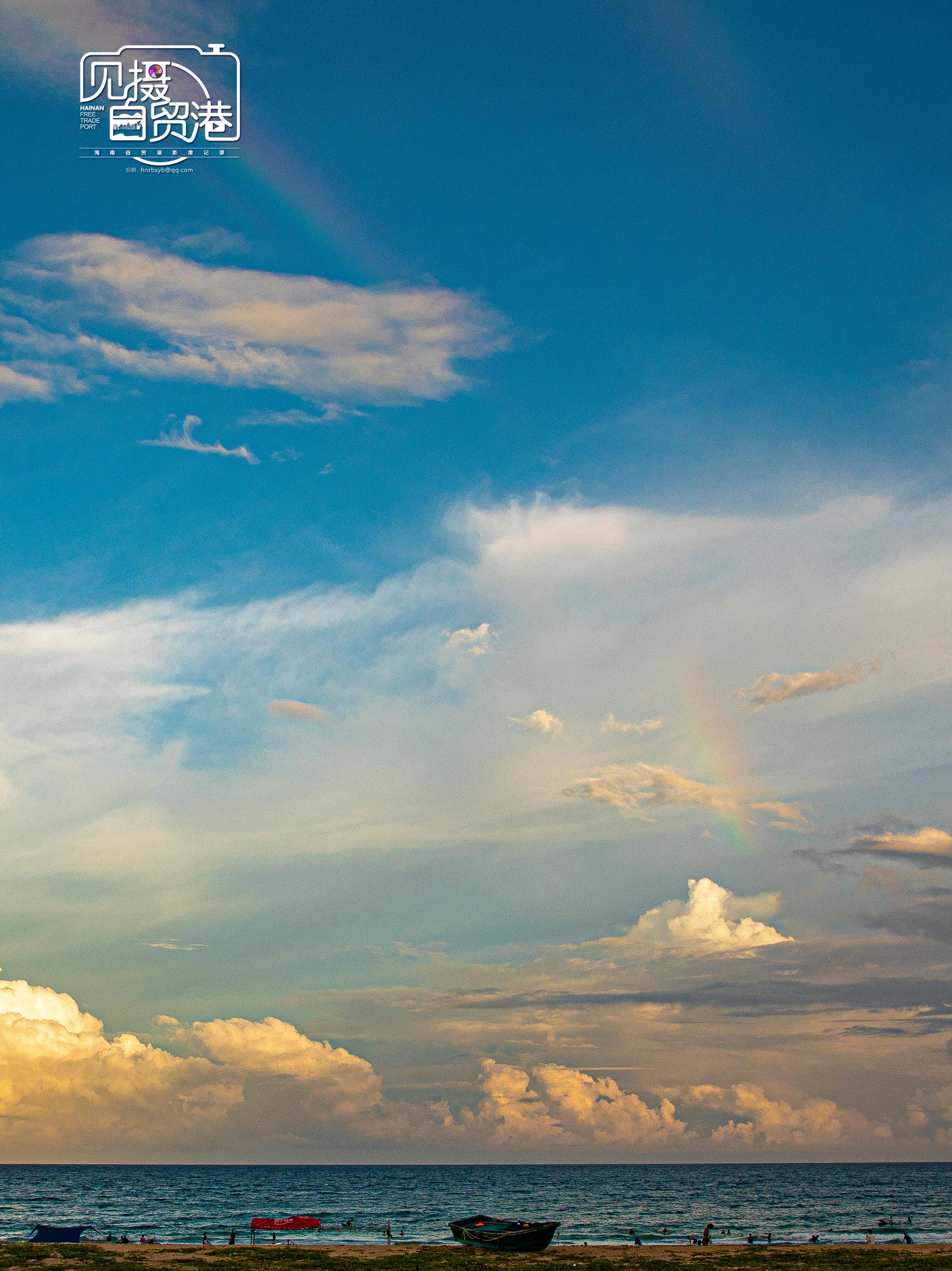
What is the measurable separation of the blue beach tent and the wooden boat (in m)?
33.5

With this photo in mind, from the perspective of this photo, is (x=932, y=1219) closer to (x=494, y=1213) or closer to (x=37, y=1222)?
(x=494, y=1213)

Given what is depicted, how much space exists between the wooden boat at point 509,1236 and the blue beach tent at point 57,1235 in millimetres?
33491

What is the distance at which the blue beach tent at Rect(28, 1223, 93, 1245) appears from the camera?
8900cm

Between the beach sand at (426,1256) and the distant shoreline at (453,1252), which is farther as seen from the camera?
the distant shoreline at (453,1252)

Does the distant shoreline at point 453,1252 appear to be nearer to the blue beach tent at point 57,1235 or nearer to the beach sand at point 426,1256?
the beach sand at point 426,1256

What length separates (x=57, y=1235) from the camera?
89688mm

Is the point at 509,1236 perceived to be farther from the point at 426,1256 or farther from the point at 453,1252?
the point at 426,1256

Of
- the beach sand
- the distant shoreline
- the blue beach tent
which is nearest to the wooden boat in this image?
the distant shoreline

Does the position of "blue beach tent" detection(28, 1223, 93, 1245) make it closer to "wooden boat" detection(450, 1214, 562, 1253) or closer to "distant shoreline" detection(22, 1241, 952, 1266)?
"distant shoreline" detection(22, 1241, 952, 1266)

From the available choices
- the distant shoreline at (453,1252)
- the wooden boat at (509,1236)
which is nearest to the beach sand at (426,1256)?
the distant shoreline at (453,1252)

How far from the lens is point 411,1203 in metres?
195

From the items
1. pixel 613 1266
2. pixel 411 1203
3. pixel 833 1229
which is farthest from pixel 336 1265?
pixel 411 1203

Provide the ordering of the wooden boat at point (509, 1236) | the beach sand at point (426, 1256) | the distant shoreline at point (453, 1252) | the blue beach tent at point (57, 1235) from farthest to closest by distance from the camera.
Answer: the blue beach tent at point (57, 1235) < the wooden boat at point (509, 1236) < the distant shoreline at point (453, 1252) < the beach sand at point (426, 1256)

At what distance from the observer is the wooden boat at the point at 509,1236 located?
88125 mm
